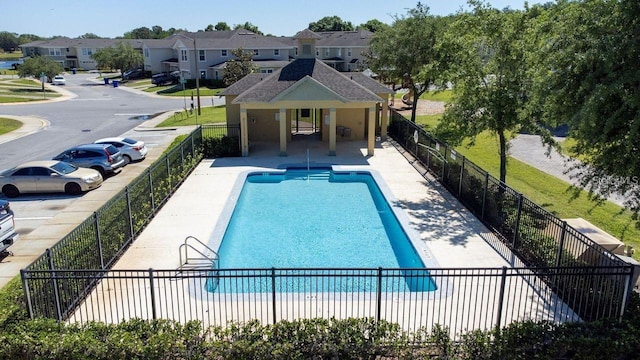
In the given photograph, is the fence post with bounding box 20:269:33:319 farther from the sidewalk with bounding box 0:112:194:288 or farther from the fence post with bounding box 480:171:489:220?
the fence post with bounding box 480:171:489:220

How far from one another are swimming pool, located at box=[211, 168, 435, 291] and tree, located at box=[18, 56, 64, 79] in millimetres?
57820

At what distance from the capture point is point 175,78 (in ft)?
241

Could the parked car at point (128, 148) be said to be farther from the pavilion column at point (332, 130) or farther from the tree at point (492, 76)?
the tree at point (492, 76)

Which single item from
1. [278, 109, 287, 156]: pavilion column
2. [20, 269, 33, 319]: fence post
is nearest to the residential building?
[278, 109, 287, 156]: pavilion column

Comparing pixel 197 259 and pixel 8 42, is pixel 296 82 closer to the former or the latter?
pixel 197 259

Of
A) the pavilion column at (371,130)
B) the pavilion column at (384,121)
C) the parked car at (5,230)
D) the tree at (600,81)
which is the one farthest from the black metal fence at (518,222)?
the parked car at (5,230)

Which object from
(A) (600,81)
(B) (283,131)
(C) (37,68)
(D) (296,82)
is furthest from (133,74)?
(A) (600,81)

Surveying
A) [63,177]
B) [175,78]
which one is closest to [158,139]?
[63,177]

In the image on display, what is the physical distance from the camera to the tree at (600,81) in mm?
10312

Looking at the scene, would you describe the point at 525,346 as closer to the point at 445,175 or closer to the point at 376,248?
the point at 376,248

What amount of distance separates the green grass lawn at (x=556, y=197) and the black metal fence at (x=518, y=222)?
4.20 ft

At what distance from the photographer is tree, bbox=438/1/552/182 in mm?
17156

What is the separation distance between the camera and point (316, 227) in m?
17.9

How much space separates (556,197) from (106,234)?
16.8m
